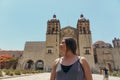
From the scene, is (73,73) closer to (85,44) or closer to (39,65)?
(85,44)

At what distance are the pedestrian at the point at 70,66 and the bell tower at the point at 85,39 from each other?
4714 cm

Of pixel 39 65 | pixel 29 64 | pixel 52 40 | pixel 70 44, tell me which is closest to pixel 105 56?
pixel 52 40

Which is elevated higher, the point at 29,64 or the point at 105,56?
the point at 105,56

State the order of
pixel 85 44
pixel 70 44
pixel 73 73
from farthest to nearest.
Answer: pixel 85 44 → pixel 70 44 → pixel 73 73

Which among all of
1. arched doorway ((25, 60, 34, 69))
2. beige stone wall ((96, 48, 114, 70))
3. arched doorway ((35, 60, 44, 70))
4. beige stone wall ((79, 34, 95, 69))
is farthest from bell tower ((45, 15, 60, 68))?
beige stone wall ((96, 48, 114, 70))

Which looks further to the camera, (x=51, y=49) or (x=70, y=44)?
(x=51, y=49)

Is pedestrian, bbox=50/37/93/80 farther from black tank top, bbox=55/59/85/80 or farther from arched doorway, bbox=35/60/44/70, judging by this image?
arched doorway, bbox=35/60/44/70

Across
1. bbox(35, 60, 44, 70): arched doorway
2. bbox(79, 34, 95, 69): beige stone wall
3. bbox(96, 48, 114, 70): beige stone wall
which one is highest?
bbox(79, 34, 95, 69): beige stone wall

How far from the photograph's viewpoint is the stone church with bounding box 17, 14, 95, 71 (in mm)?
49812

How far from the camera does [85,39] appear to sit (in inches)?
2004

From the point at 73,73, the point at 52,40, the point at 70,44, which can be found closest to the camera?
the point at 73,73

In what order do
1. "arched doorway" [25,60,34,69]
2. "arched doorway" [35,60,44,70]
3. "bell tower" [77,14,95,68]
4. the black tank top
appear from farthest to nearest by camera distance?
"arched doorway" [25,60,34,69] < "arched doorway" [35,60,44,70] < "bell tower" [77,14,95,68] < the black tank top

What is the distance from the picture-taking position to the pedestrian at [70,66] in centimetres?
214

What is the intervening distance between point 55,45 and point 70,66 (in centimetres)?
4892
